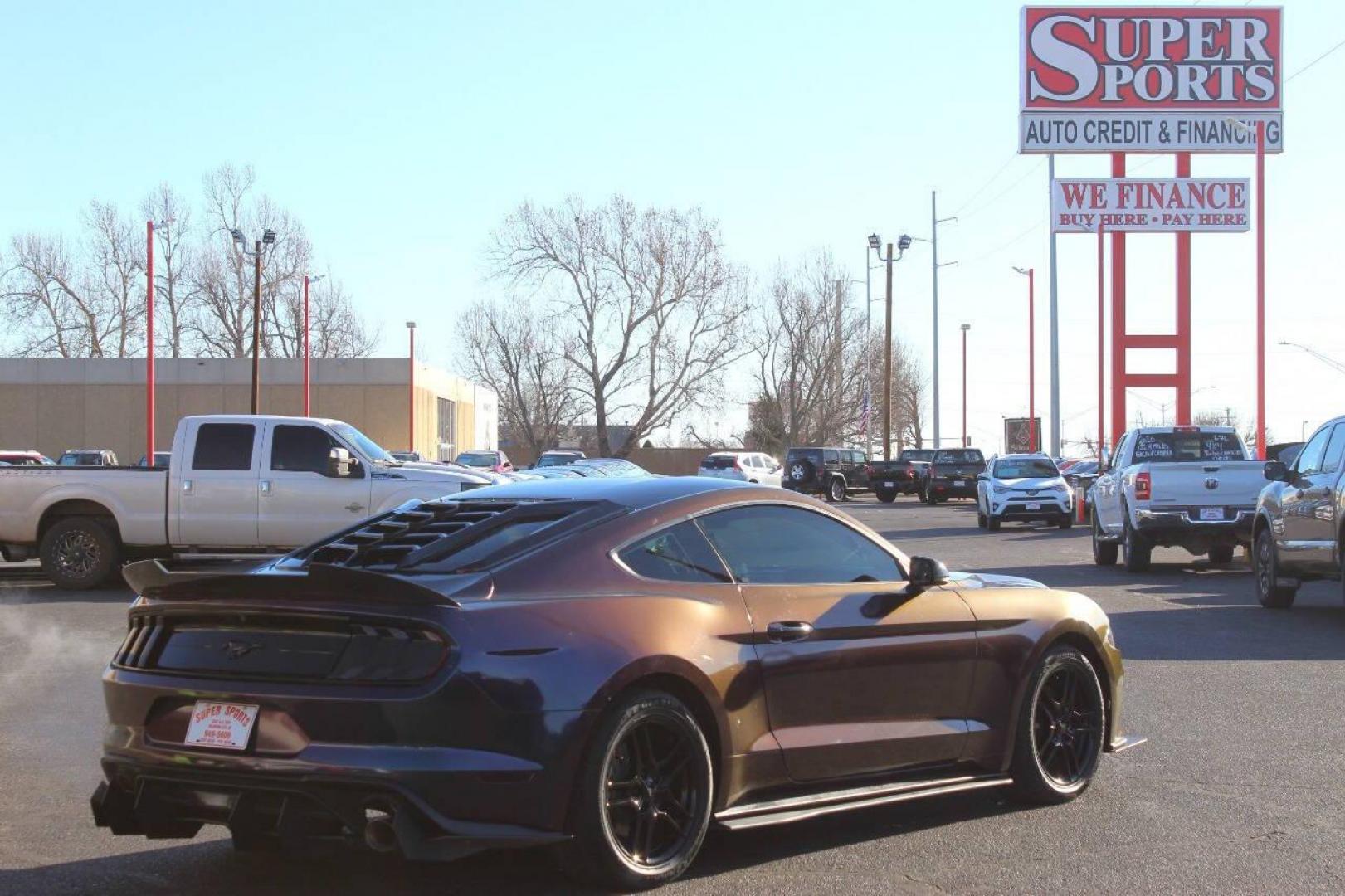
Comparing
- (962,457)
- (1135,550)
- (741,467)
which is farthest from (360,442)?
(962,457)

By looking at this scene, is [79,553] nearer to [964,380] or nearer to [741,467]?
[741,467]

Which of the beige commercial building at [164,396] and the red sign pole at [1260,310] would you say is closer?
the red sign pole at [1260,310]

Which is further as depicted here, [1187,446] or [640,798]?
[1187,446]

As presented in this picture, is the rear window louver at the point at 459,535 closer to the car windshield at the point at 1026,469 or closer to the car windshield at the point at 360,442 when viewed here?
the car windshield at the point at 360,442

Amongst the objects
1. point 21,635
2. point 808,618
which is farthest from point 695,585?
point 21,635

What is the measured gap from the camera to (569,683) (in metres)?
5.14

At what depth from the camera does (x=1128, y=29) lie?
42.2 metres

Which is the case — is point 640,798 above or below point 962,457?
below

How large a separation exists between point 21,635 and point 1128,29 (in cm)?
3595

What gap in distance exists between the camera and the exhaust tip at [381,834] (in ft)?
16.2

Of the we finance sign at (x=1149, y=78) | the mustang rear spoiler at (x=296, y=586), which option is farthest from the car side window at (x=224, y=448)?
the we finance sign at (x=1149, y=78)

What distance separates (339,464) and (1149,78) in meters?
30.9

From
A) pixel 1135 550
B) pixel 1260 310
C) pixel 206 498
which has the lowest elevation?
pixel 1135 550

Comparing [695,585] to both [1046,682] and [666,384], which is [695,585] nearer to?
[1046,682]
